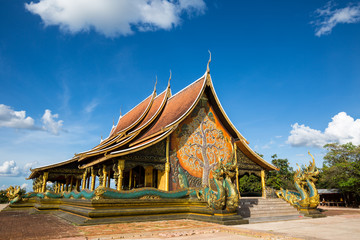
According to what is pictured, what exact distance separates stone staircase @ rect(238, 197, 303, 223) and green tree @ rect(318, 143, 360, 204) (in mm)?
10913

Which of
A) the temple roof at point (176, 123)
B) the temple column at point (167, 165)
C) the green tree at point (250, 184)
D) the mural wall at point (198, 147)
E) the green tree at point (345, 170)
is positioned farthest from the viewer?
the green tree at point (250, 184)

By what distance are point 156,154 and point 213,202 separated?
11.0 feet

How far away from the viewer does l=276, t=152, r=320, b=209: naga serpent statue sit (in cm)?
915

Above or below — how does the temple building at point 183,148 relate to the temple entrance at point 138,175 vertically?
above

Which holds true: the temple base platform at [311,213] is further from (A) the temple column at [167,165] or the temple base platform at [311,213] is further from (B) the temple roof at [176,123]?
(A) the temple column at [167,165]

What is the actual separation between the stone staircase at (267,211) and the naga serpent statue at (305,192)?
0.94 ft

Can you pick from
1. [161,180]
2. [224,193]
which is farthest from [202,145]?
[224,193]

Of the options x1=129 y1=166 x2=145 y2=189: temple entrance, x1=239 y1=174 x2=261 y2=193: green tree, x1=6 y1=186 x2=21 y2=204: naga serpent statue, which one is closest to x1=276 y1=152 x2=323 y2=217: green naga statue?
x1=129 y1=166 x2=145 y2=189: temple entrance

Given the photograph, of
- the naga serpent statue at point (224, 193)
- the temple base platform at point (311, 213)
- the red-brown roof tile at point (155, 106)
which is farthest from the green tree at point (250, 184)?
the naga serpent statue at point (224, 193)

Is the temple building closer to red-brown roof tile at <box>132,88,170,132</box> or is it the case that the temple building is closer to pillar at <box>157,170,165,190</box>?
pillar at <box>157,170,165,190</box>

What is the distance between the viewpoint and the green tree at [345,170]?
17578 mm

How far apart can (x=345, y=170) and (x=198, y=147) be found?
1492 cm

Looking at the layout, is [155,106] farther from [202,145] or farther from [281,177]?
[281,177]

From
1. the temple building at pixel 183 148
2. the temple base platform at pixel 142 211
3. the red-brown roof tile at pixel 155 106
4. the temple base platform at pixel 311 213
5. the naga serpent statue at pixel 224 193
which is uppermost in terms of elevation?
the red-brown roof tile at pixel 155 106
